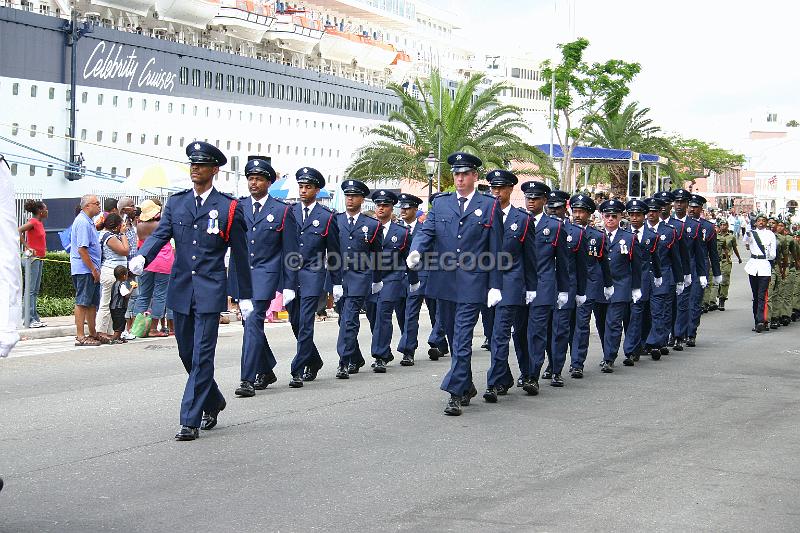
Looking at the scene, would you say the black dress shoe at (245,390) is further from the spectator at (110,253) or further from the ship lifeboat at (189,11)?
the ship lifeboat at (189,11)

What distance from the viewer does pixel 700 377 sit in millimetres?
12469

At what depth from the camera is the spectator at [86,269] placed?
1470 cm

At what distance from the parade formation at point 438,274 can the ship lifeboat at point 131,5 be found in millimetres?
26194

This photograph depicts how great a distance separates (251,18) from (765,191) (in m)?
110

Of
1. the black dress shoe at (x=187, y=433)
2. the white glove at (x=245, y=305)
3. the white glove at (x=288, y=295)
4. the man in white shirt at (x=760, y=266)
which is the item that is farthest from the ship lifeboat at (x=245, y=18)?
the black dress shoe at (x=187, y=433)

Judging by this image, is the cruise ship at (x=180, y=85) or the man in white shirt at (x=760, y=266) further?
the cruise ship at (x=180, y=85)

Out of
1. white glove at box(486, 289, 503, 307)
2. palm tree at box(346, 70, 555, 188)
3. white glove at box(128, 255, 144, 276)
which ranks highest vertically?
palm tree at box(346, 70, 555, 188)

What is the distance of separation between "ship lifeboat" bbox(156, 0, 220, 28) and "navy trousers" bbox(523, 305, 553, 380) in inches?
1291

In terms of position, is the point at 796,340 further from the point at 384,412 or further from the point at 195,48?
the point at 195,48

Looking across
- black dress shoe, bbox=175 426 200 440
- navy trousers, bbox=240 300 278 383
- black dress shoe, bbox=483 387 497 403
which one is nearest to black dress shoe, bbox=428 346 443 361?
black dress shoe, bbox=483 387 497 403

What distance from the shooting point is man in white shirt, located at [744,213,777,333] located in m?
18.6

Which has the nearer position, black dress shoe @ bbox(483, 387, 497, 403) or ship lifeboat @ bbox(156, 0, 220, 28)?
black dress shoe @ bbox(483, 387, 497, 403)

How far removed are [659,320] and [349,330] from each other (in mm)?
4666

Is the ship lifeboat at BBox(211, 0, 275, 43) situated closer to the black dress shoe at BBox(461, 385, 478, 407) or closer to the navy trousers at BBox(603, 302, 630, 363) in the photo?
the navy trousers at BBox(603, 302, 630, 363)
